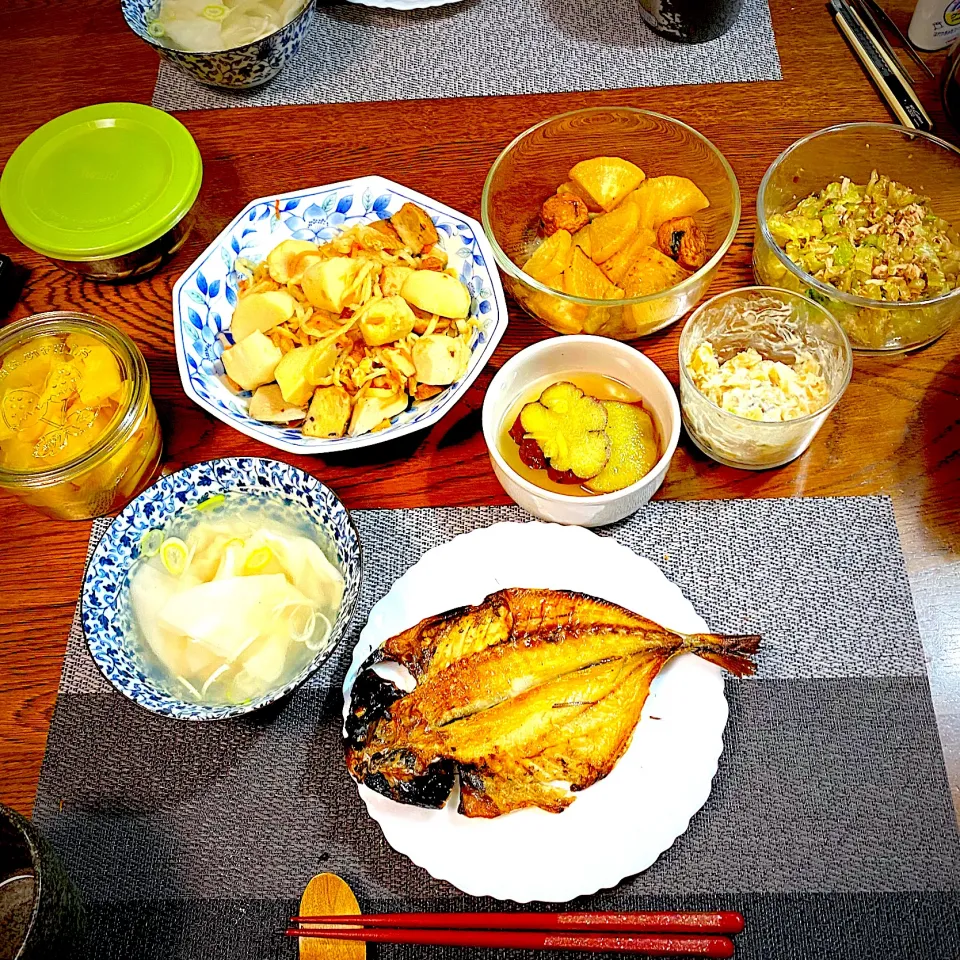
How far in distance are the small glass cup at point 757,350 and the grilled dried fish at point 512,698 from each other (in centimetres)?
28

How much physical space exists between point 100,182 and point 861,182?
1.23 m

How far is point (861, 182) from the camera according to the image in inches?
60.8

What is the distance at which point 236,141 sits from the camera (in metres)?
1.74

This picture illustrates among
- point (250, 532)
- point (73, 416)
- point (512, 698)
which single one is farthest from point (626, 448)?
point (73, 416)

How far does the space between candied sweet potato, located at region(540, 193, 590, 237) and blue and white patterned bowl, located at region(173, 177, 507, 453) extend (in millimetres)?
127

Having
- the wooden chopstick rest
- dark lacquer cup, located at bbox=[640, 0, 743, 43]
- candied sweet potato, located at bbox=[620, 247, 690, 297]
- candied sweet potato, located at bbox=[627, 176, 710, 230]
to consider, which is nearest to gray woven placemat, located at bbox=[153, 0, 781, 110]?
dark lacquer cup, located at bbox=[640, 0, 743, 43]

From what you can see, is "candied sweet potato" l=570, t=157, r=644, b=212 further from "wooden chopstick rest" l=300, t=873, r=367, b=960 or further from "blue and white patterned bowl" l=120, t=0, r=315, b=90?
"wooden chopstick rest" l=300, t=873, r=367, b=960

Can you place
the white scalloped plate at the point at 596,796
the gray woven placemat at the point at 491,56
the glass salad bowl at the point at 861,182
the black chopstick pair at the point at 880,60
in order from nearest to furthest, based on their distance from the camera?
the white scalloped plate at the point at 596,796, the glass salad bowl at the point at 861,182, the black chopstick pair at the point at 880,60, the gray woven placemat at the point at 491,56

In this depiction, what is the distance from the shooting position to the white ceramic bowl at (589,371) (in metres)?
1.23

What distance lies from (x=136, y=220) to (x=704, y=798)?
117cm

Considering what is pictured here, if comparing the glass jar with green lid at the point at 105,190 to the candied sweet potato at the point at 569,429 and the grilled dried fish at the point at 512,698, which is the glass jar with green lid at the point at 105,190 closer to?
the candied sweet potato at the point at 569,429

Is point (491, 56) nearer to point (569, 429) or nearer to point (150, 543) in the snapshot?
point (569, 429)

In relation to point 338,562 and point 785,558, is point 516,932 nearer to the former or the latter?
point 338,562

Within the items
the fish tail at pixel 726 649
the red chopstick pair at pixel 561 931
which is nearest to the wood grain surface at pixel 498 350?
the fish tail at pixel 726 649
